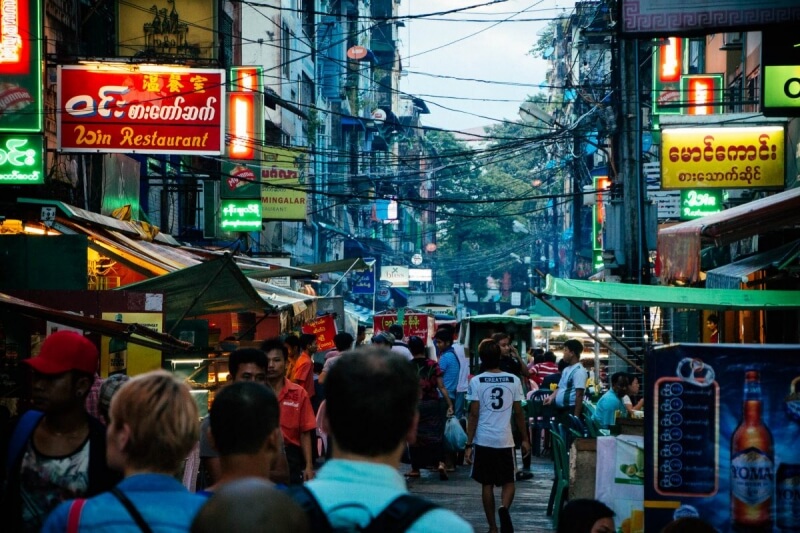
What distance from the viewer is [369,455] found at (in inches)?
129

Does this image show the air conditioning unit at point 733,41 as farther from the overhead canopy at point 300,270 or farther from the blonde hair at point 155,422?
the blonde hair at point 155,422

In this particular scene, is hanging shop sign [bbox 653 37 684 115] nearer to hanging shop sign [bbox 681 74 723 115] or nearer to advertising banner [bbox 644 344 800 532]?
hanging shop sign [bbox 681 74 723 115]

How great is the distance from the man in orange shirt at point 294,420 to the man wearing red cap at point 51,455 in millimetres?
3858

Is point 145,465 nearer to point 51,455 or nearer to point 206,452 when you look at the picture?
point 51,455

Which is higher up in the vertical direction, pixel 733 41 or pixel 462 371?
pixel 733 41

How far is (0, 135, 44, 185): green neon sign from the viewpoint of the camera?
15234mm

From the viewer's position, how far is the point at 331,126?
5956 centimetres

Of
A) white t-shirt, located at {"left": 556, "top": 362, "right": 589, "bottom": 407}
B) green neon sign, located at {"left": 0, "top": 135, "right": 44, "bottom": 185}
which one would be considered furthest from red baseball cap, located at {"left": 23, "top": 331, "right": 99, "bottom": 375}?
white t-shirt, located at {"left": 556, "top": 362, "right": 589, "bottom": 407}

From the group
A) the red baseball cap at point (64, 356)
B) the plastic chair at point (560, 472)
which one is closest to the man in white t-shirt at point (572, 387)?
the plastic chair at point (560, 472)

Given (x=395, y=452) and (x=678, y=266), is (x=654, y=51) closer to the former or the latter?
(x=678, y=266)

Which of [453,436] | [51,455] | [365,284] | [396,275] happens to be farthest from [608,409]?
[396,275]

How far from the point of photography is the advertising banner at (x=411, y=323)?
3584 centimetres

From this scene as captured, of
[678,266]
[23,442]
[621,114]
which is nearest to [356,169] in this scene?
[621,114]

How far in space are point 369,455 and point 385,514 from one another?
191 mm
